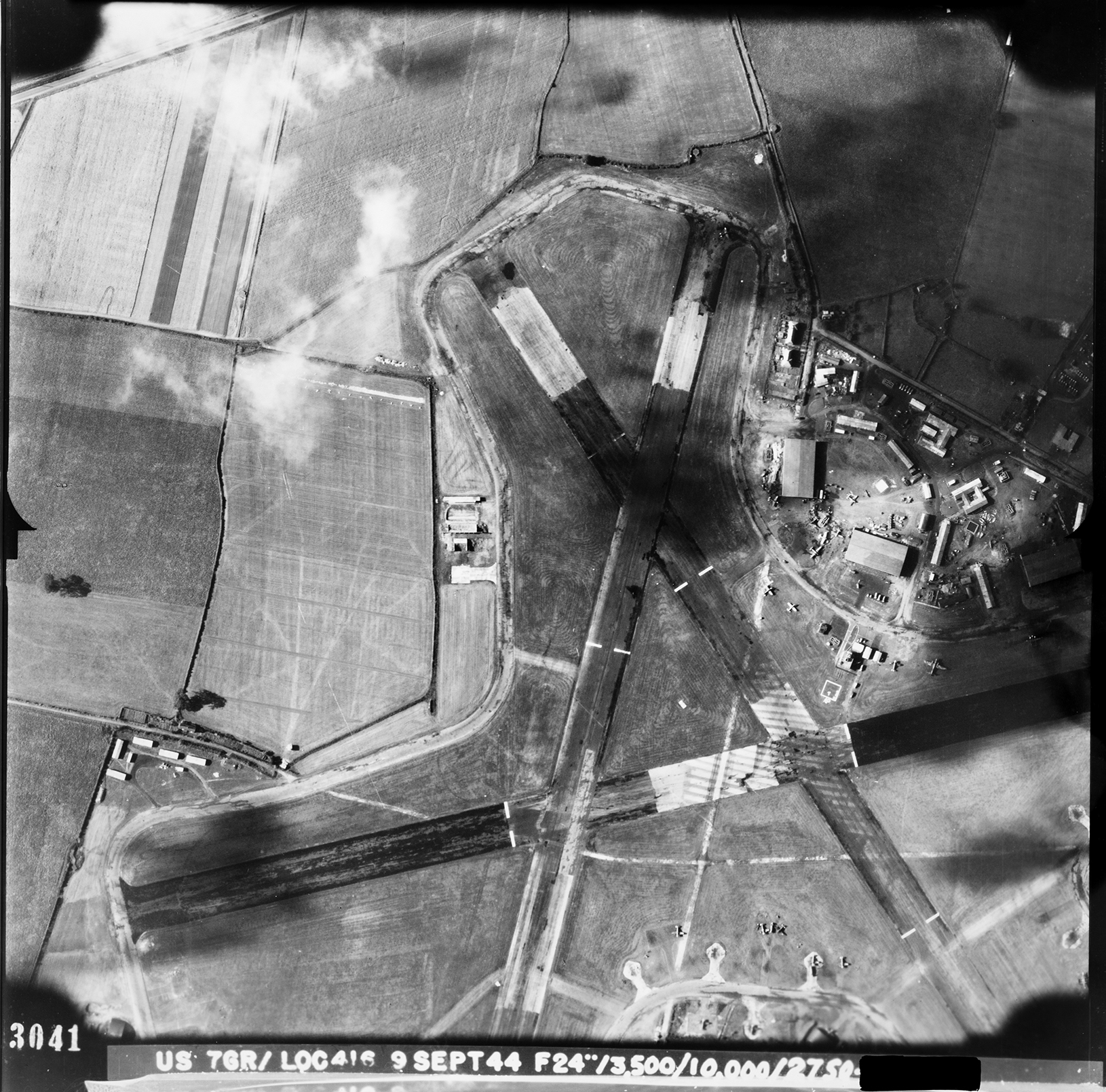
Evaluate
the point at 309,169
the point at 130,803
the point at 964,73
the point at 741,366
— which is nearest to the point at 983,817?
the point at 741,366

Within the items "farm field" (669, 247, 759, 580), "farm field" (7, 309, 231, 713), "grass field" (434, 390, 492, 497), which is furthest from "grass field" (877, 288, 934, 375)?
"farm field" (7, 309, 231, 713)

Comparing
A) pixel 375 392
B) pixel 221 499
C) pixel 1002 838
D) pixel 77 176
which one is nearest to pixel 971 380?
pixel 1002 838

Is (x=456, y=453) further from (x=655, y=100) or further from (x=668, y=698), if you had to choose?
(x=655, y=100)

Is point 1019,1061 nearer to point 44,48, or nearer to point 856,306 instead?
point 856,306

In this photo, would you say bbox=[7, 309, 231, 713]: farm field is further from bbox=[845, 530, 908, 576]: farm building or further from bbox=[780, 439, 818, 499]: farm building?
bbox=[845, 530, 908, 576]: farm building
